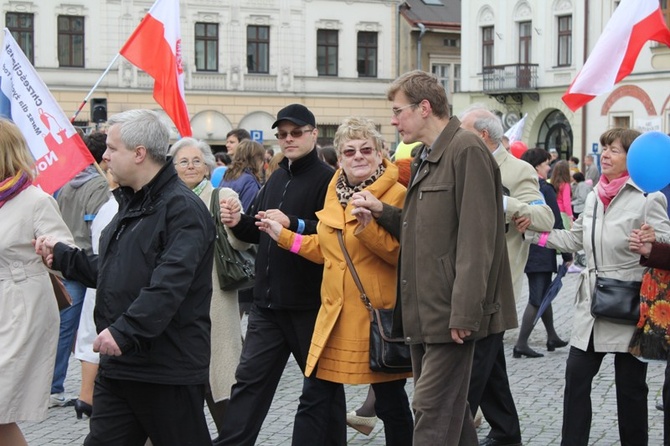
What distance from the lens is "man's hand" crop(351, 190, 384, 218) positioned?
5.71 metres

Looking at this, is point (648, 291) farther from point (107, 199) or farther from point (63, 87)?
point (63, 87)

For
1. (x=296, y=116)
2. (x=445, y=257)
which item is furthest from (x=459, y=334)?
(x=296, y=116)

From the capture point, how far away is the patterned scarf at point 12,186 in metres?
5.68

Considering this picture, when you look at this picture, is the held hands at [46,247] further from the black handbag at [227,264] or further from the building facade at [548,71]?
the building facade at [548,71]

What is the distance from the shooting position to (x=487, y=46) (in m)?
Answer: 46.3

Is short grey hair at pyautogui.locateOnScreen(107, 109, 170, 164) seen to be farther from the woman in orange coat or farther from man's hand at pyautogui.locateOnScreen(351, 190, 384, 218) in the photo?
the woman in orange coat

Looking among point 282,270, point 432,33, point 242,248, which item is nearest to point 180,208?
point 282,270

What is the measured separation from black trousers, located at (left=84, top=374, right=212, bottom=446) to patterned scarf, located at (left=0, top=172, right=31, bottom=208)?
114 cm

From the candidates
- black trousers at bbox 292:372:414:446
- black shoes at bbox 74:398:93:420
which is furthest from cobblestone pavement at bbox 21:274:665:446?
black trousers at bbox 292:372:414:446

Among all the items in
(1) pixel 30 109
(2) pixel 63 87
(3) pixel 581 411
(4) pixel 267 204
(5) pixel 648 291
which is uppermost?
(2) pixel 63 87

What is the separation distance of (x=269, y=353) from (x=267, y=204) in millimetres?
867

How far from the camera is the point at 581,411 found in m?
6.55

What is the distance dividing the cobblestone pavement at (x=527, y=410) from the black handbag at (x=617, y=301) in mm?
1254

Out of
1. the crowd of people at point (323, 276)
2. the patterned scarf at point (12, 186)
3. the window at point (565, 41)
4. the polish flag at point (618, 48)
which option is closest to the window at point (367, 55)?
the window at point (565, 41)
